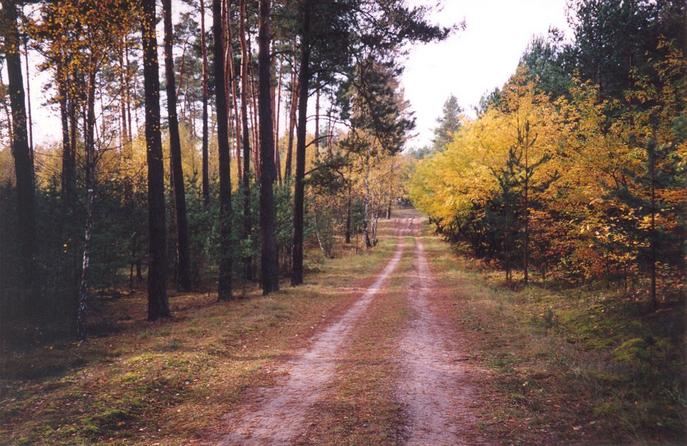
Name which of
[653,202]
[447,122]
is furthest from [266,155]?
[447,122]

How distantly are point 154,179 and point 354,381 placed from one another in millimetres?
8867

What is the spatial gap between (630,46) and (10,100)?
25.1 m

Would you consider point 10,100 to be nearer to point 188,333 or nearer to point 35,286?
point 35,286

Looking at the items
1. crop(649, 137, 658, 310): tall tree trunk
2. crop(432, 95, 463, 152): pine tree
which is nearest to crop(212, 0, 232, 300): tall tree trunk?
crop(649, 137, 658, 310): tall tree trunk

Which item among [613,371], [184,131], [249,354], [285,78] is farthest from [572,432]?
[184,131]

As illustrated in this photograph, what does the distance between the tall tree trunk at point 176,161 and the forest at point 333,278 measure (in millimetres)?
131

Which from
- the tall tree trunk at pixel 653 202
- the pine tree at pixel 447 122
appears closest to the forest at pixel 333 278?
the tall tree trunk at pixel 653 202

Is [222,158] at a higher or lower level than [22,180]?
higher

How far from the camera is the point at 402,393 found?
22.5ft

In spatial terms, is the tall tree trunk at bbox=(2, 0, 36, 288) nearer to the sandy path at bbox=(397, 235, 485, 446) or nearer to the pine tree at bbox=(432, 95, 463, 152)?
the sandy path at bbox=(397, 235, 485, 446)

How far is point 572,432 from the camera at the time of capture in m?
5.41

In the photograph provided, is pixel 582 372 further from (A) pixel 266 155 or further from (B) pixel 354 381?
(A) pixel 266 155

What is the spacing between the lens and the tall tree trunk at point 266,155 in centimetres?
1588

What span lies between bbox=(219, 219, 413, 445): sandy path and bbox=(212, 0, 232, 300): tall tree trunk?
6.92 metres
